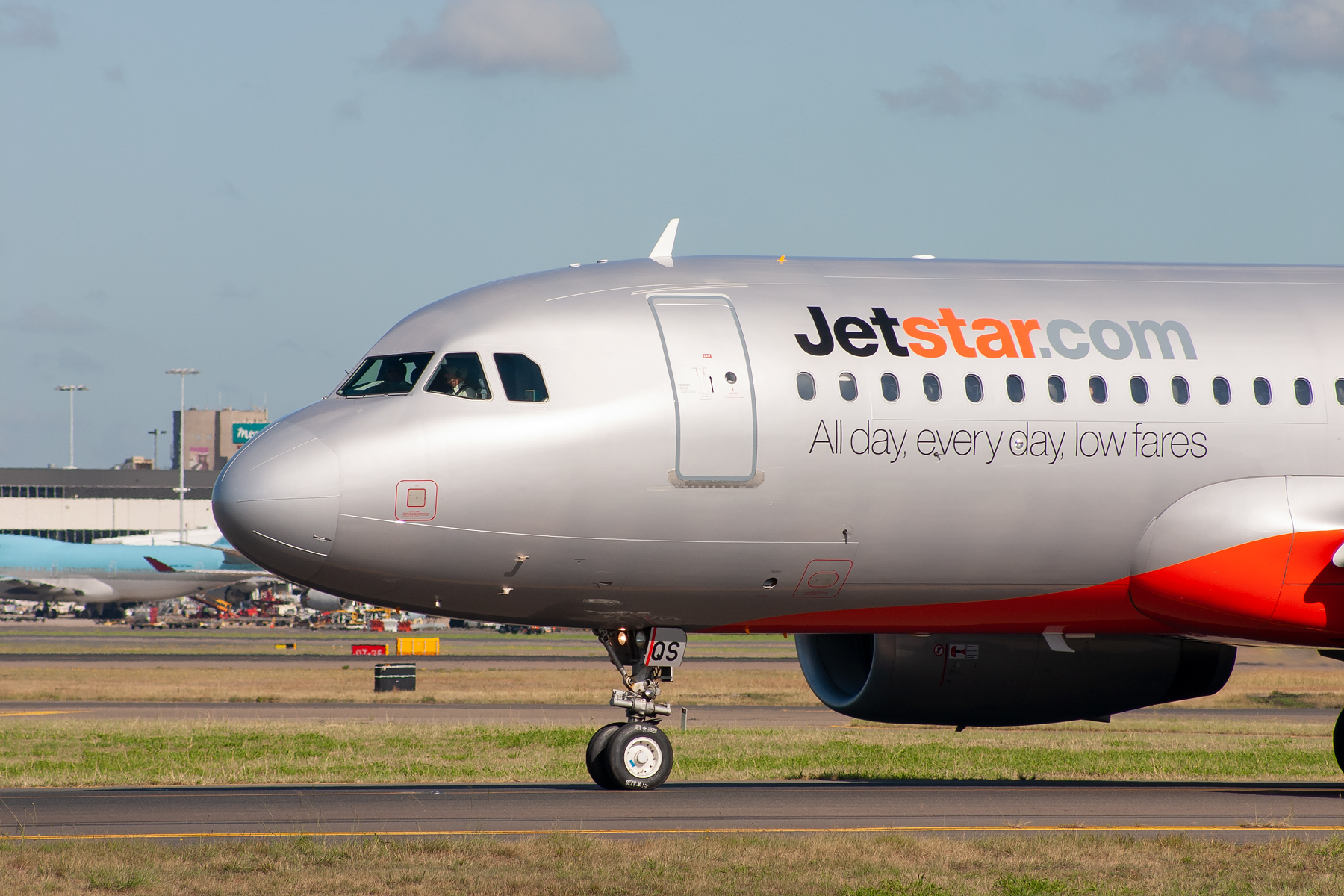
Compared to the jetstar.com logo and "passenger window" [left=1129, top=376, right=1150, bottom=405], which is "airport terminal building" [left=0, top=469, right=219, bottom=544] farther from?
"passenger window" [left=1129, top=376, right=1150, bottom=405]

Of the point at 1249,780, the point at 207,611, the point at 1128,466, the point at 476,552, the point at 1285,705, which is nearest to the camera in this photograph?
the point at 476,552

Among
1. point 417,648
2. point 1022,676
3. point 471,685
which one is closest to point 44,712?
point 471,685

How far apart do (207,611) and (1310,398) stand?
119 m

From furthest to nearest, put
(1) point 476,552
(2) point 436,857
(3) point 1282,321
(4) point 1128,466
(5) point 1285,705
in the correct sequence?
(5) point 1285,705 < (3) point 1282,321 < (4) point 1128,466 < (1) point 476,552 < (2) point 436,857

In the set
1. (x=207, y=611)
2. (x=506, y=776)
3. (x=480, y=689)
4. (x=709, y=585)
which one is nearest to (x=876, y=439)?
(x=709, y=585)

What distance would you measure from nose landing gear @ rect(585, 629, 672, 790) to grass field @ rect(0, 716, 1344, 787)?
484 cm

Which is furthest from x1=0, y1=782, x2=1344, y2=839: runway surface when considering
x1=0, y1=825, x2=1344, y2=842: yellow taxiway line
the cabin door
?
the cabin door

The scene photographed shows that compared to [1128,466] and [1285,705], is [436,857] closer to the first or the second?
[1128,466]

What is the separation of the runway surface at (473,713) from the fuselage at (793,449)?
60.0ft

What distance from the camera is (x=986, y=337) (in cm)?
1753

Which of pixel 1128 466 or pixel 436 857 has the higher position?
pixel 1128 466

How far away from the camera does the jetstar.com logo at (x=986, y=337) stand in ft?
56.5

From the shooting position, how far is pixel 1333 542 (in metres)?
17.4

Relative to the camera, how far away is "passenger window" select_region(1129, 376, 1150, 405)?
17.5m
